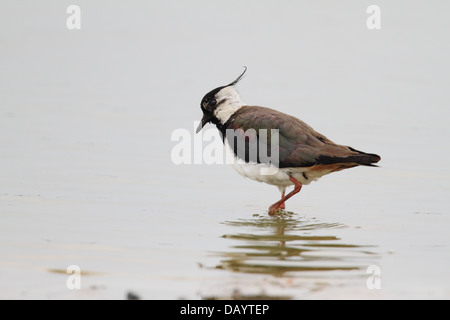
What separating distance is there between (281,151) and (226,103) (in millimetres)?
1188

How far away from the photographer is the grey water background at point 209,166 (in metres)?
6.35

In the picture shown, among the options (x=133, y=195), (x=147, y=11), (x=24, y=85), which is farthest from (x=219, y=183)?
(x=147, y=11)

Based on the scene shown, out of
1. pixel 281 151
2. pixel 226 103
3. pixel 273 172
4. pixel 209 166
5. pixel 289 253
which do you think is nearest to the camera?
pixel 289 253

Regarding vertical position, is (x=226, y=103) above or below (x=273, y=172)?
above

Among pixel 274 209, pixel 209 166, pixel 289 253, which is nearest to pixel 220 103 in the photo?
pixel 274 209

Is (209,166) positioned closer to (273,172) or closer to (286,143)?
(273,172)

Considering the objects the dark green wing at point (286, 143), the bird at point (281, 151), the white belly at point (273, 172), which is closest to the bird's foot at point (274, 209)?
the bird at point (281, 151)

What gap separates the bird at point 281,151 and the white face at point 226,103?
28cm

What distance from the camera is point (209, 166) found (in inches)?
419

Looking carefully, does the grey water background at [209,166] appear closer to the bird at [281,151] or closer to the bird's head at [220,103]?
the bird at [281,151]

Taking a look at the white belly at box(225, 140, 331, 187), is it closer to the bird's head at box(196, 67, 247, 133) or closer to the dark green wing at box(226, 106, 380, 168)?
the dark green wing at box(226, 106, 380, 168)

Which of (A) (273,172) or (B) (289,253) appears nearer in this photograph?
(B) (289,253)

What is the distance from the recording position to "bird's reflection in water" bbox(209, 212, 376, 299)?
627 cm

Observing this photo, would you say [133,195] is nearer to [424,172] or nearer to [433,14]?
[424,172]
